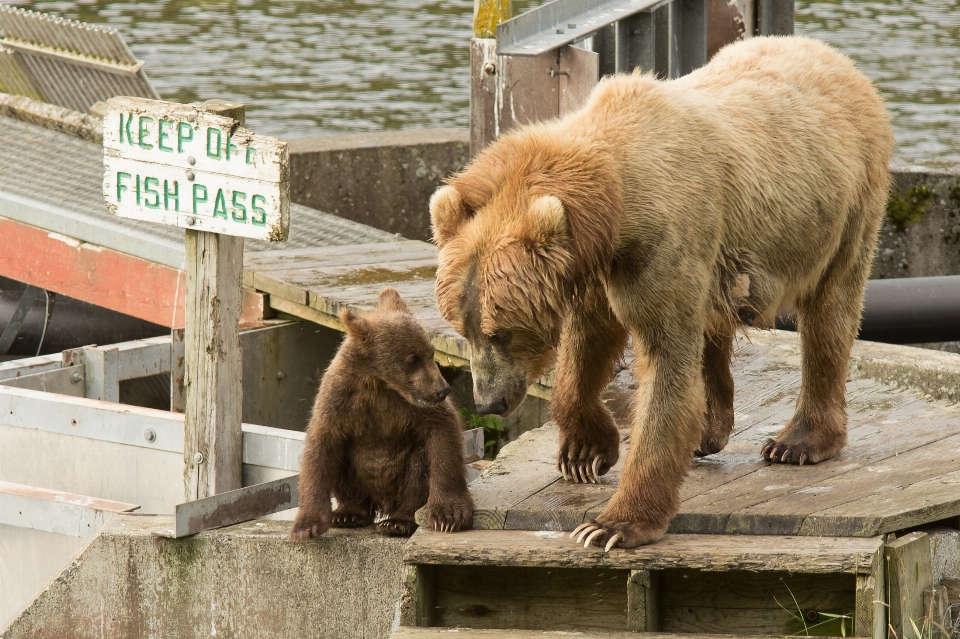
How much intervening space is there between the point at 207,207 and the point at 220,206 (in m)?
0.07

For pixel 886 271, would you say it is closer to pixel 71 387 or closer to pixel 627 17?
pixel 627 17

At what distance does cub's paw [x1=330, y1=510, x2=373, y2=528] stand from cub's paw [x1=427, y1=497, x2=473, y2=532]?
22.7 inches

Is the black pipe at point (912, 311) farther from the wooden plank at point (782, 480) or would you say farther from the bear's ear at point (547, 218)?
the bear's ear at point (547, 218)

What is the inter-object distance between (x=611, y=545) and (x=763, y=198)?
4.23 feet

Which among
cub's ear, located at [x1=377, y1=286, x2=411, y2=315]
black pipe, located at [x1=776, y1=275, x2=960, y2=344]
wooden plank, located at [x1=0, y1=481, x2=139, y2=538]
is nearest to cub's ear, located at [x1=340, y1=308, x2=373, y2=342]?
cub's ear, located at [x1=377, y1=286, x2=411, y2=315]

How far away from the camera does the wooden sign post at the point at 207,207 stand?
4.91m

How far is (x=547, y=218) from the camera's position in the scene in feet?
12.7

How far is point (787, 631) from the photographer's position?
4.36 meters

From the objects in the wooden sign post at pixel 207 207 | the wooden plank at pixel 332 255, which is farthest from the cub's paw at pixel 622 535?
the wooden plank at pixel 332 255

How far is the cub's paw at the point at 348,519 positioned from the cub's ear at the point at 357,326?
0.76 metres

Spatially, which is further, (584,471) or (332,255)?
(332,255)

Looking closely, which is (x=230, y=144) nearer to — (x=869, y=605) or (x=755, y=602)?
(x=755, y=602)

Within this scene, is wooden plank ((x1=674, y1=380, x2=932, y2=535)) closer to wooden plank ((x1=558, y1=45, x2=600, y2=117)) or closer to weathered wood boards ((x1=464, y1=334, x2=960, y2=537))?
weathered wood boards ((x1=464, y1=334, x2=960, y2=537))

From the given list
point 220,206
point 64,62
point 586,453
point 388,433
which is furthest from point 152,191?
point 64,62
